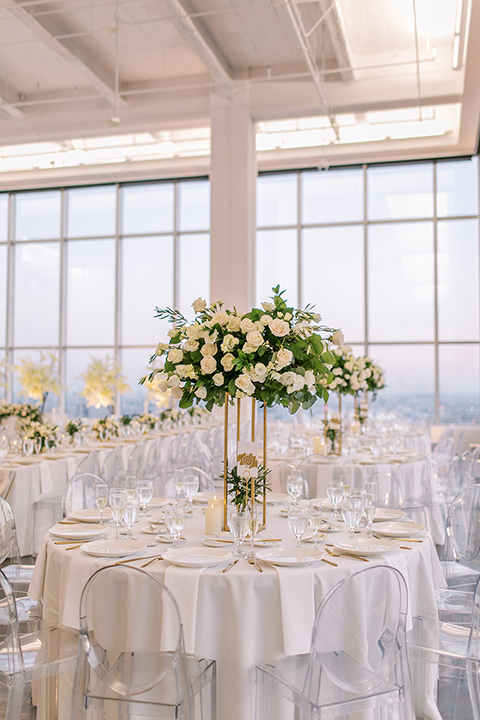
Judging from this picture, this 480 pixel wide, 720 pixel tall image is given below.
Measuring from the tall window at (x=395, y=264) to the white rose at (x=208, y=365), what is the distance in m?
9.69

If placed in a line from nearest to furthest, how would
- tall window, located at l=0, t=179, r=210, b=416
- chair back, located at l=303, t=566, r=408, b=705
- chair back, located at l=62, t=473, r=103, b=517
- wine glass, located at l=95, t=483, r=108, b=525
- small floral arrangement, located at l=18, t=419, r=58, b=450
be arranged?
chair back, located at l=303, t=566, r=408, b=705 → wine glass, located at l=95, t=483, r=108, b=525 → chair back, located at l=62, t=473, r=103, b=517 → small floral arrangement, located at l=18, t=419, r=58, b=450 → tall window, located at l=0, t=179, r=210, b=416

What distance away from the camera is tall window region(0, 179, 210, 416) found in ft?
44.3

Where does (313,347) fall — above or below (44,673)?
above

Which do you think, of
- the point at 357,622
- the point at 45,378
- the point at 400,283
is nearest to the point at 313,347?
the point at 357,622

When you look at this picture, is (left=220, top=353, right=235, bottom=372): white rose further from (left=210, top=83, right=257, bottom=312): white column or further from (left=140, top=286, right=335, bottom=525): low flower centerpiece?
(left=210, top=83, right=257, bottom=312): white column

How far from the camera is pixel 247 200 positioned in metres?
11.2

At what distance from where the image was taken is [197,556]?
9.50 feet

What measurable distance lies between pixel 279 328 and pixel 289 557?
97cm

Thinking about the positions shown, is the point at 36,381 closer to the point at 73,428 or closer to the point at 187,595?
the point at 73,428

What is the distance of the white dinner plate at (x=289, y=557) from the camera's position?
2787mm

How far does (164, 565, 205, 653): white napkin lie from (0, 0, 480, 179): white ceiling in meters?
6.98

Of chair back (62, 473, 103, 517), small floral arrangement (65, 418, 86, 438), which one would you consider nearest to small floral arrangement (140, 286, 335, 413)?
chair back (62, 473, 103, 517)

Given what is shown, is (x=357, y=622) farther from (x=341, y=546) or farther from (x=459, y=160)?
(x=459, y=160)

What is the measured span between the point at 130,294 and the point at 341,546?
11252mm
